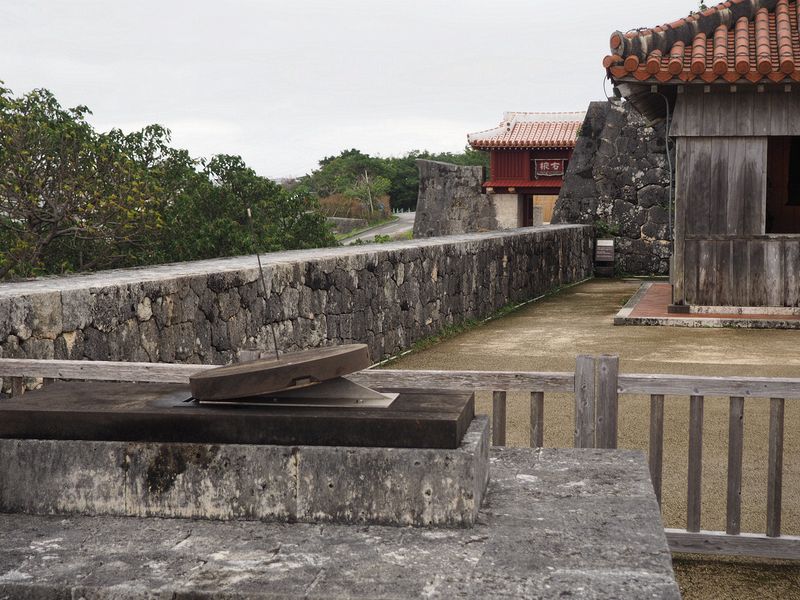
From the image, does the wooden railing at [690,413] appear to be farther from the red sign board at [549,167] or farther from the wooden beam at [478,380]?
the red sign board at [549,167]

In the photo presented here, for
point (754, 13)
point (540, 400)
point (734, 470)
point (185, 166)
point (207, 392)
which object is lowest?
point (734, 470)

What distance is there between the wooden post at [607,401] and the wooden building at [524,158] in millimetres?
32413

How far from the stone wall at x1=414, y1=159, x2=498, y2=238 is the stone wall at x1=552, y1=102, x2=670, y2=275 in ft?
41.7

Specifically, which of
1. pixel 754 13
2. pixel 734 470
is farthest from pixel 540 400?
pixel 754 13

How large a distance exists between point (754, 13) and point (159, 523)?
35.8 feet

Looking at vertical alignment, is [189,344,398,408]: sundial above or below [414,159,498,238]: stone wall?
below

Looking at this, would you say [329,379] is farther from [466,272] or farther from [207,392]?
[466,272]

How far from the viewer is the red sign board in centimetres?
3659

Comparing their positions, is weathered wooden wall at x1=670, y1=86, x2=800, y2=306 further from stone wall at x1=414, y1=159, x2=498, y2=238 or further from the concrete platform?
stone wall at x1=414, y1=159, x2=498, y2=238

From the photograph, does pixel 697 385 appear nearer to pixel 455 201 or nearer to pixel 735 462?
pixel 735 462

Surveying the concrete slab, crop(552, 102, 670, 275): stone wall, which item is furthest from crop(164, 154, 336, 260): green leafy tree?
the concrete slab

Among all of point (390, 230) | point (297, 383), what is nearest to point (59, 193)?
point (297, 383)

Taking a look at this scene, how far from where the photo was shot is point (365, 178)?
187 feet

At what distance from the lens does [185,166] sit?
19.7 metres
